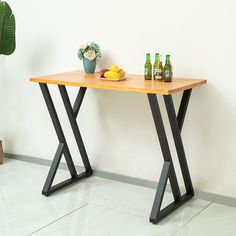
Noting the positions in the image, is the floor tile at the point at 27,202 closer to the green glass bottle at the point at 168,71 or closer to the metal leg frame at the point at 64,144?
the metal leg frame at the point at 64,144

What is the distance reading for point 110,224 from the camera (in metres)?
3.04

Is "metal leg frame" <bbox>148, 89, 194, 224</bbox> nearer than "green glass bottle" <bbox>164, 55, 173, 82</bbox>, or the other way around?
"metal leg frame" <bbox>148, 89, 194, 224</bbox>

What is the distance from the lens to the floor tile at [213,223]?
290cm

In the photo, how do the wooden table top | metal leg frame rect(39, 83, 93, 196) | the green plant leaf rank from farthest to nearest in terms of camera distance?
the green plant leaf → metal leg frame rect(39, 83, 93, 196) → the wooden table top

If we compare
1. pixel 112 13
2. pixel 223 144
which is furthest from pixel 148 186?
pixel 112 13

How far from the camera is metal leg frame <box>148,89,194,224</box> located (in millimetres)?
3010

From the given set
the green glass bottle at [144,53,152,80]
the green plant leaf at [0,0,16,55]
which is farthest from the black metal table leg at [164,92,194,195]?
the green plant leaf at [0,0,16,55]

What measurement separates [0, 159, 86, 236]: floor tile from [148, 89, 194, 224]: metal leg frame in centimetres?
59

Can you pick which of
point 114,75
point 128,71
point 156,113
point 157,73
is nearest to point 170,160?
point 156,113

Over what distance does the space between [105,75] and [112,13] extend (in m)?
0.59

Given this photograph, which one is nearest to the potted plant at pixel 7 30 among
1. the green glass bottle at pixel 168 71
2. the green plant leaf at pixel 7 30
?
the green plant leaf at pixel 7 30

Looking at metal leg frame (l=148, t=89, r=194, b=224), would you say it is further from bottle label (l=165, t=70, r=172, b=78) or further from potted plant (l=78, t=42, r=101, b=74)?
potted plant (l=78, t=42, r=101, b=74)

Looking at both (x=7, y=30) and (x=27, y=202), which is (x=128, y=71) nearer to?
(x=7, y=30)

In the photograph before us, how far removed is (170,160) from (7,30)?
1816 millimetres
